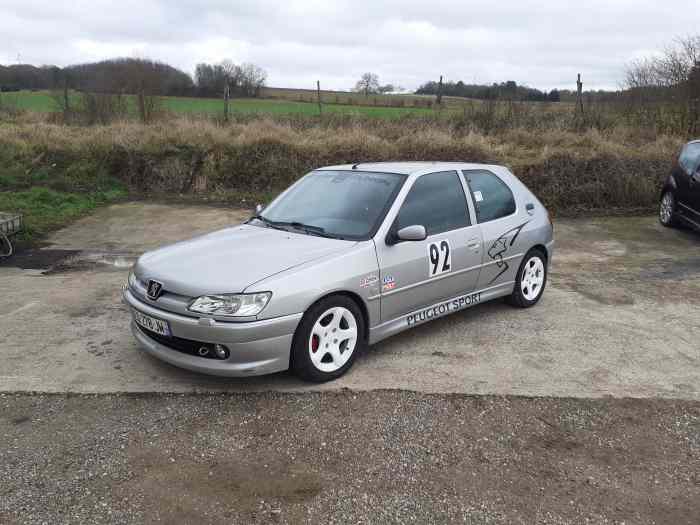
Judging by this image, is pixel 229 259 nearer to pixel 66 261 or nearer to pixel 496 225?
pixel 496 225

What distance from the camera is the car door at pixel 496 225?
5348mm

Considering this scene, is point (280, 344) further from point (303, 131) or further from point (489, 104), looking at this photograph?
point (489, 104)

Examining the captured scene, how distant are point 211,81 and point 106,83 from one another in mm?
12137

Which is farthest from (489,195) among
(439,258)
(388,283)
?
(388,283)

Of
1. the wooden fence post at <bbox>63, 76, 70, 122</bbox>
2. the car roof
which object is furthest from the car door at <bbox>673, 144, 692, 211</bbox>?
the wooden fence post at <bbox>63, 76, 70, 122</bbox>

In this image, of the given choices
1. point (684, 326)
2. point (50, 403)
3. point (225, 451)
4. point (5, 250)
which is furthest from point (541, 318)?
point (5, 250)

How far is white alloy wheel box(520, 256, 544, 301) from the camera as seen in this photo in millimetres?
5898

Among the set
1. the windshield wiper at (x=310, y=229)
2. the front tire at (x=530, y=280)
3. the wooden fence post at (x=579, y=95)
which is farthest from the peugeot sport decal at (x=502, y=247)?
the wooden fence post at (x=579, y=95)

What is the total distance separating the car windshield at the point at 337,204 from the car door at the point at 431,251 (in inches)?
6.7

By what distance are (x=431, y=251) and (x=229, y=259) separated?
5.29 ft

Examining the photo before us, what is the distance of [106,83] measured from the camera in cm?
1900

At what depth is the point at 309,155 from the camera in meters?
13.8

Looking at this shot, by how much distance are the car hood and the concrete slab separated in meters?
0.75

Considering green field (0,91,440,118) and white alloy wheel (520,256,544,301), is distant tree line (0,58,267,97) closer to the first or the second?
green field (0,91,440,118)
